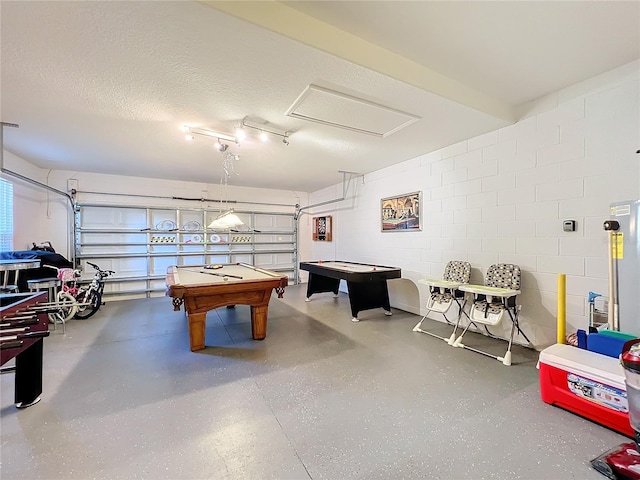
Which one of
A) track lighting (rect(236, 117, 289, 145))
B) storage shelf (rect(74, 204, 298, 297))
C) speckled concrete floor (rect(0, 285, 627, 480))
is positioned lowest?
speckled concrete floor (rect(0, 285, 627, 480))

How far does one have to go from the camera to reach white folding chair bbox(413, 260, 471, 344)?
11.4 feet

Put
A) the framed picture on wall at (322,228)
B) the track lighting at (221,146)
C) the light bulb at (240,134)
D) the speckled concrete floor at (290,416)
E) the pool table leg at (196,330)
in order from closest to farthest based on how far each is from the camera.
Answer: the speckled concrete floor at (290,416), the pool table leg at (196,330), the light bulb at (240,134), the track lighting at (221,146), the framed picture on wall at (322,228)

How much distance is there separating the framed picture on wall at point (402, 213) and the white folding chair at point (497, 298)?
4.79ft

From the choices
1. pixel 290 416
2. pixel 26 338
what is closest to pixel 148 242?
pixel 26 338

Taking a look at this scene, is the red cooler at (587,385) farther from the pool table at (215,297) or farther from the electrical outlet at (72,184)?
the electrical outlet at (72,184)

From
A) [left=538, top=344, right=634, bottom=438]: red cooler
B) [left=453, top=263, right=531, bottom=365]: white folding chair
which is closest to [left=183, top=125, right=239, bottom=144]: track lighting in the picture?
[left=453, top=263, right=531, bottom=365]: white folding chair

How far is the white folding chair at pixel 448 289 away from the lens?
348cm

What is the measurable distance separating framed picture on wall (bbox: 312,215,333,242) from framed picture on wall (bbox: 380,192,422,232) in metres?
1.99

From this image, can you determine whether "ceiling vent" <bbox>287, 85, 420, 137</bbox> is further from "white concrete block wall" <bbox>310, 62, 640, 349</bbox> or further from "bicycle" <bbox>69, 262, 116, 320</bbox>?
"bicycle" <bbox>69, 262, 116, 320</bbox>

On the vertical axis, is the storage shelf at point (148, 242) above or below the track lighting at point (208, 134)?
below

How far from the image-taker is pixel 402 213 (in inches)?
189

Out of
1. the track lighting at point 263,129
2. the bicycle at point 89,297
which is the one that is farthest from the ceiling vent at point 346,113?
the bicycle at point 89,297

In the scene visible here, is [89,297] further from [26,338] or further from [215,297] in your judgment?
[26,338]

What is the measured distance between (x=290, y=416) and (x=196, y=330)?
1.67 meters
